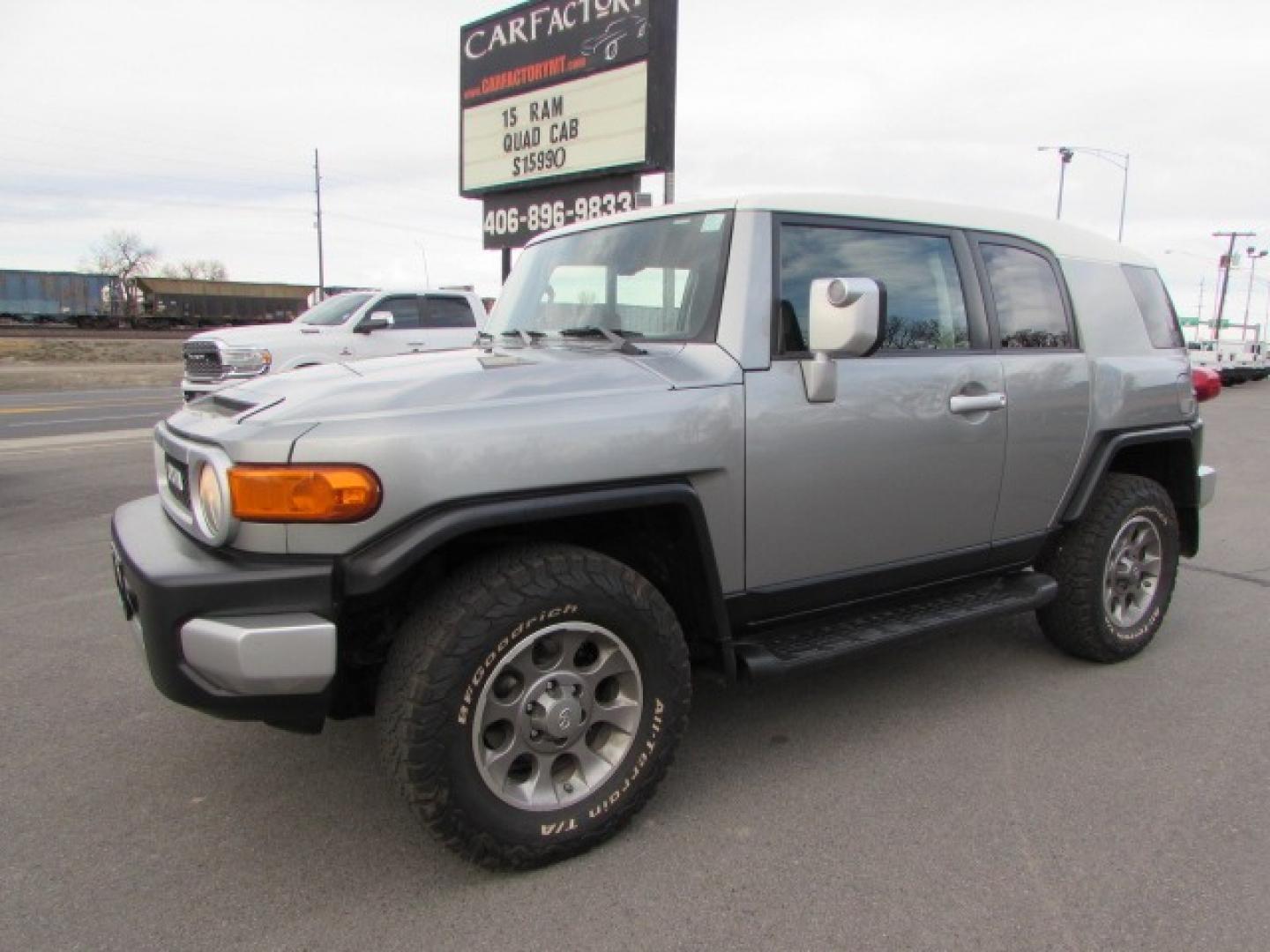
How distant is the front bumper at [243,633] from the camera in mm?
2182

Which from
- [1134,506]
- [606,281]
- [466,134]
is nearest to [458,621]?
[606,281]

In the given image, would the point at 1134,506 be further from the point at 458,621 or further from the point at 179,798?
the point at 179,798

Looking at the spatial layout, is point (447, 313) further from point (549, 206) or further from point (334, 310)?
point (549, 206)

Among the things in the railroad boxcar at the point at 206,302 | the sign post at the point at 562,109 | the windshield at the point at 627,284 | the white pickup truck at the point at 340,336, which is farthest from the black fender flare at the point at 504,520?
the railroad boxcar at the point at 206,302

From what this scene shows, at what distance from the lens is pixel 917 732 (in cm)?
343

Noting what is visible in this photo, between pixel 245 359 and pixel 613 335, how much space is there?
9.26 meters

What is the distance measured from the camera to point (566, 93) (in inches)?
506

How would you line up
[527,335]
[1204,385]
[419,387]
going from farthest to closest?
1. [1204,385]
2. [527,335]
3. [419,387]

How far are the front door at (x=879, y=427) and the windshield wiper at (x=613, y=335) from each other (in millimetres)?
408

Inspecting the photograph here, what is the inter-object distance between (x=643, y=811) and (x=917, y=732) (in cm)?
117

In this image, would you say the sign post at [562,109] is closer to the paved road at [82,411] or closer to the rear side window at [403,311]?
the rear side window at [403,311]

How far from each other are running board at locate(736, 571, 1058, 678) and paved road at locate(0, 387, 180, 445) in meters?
11.3

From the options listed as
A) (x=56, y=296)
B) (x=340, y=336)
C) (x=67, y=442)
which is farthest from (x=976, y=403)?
(x=56, y=296)

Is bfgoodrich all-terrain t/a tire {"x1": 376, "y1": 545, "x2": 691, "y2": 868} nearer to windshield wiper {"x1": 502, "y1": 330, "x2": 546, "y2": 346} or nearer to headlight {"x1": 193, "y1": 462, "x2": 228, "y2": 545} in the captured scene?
headlight {"x1": 193, "y1": 462, "x2": 228, "y2": 545}
